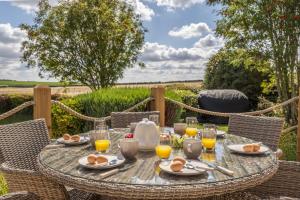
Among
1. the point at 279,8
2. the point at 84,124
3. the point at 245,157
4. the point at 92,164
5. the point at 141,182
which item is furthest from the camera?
the point at 279,8

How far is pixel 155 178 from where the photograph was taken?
231 centimetres

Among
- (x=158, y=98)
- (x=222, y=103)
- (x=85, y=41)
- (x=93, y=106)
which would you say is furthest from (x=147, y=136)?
(x=85, y=41)

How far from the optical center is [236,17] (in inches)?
419

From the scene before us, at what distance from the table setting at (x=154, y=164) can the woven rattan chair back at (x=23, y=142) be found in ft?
1.17

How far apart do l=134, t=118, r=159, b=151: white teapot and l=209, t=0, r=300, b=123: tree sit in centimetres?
764

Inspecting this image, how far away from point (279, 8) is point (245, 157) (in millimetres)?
8436

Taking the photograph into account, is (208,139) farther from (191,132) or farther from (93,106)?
(93,106)

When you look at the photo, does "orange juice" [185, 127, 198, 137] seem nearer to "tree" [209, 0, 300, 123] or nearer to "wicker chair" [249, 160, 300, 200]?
"wicker chair" [249, 160, 300, 200]

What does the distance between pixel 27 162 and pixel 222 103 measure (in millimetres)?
9781

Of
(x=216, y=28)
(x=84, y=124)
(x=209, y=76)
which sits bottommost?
(x=84, y=124)

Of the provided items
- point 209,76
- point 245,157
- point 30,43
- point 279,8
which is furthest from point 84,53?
point 245,157

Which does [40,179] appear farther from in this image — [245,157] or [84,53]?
[84,53]

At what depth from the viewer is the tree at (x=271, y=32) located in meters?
10.1

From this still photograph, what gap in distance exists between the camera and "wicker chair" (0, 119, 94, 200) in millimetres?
2521
